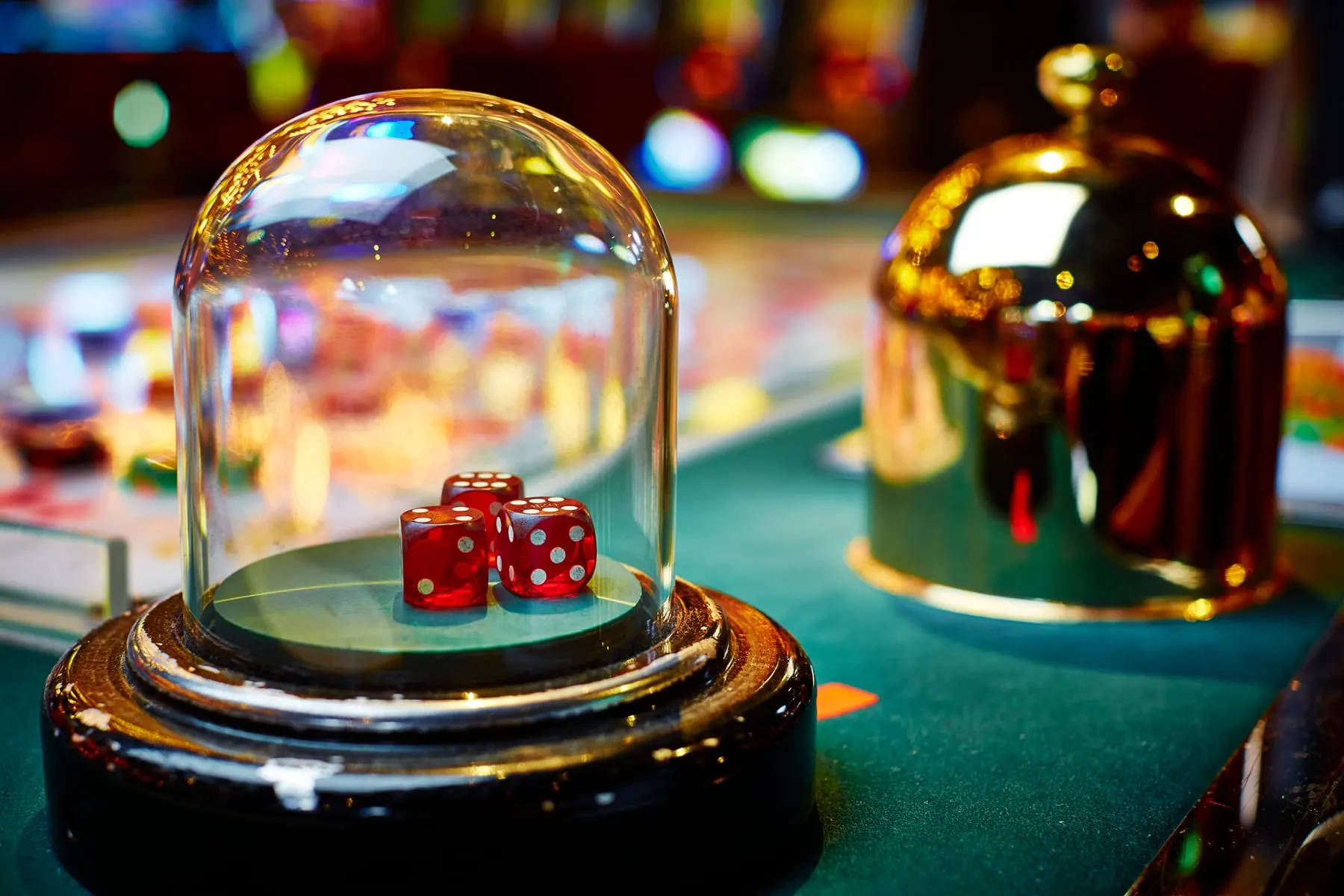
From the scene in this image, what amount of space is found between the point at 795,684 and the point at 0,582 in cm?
105

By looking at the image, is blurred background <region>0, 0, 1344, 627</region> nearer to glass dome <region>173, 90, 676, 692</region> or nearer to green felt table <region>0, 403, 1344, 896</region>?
glass dome <region>173, 90, 676, 692</region>

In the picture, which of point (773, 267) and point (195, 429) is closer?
point (195, 429)

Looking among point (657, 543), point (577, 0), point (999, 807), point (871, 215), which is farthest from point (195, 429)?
point (577, 0)

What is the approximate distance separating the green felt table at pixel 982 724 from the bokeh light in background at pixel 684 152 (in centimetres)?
949

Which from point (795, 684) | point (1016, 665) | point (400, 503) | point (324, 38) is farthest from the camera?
point (324, 38)

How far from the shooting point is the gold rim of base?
5.67ft

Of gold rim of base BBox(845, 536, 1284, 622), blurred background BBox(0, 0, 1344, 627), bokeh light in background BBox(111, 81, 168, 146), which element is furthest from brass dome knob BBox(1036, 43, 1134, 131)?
bokeh light in background BBox(111, 81, 168, 146)

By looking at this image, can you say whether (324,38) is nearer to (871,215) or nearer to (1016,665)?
(871,215)

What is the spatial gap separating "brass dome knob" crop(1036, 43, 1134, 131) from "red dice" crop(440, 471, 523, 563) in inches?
33.4

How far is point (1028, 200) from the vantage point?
5.64 ft

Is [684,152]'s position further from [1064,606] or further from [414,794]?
[414,794]

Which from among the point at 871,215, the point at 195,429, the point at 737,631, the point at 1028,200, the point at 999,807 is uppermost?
the point at 1028,200

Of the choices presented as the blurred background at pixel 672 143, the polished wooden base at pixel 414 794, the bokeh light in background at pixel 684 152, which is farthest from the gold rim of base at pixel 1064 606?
the bokeh light in background at pixel 684 152

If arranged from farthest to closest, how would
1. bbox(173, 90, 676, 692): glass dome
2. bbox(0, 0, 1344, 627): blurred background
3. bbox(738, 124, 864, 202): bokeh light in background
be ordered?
1. bbox(738, 124, 864, 202): bokeh light in background
2. bbox(0, 0, 1344, 627): blurred background
3. bbox(173, 90, 676, 692): glass dome
